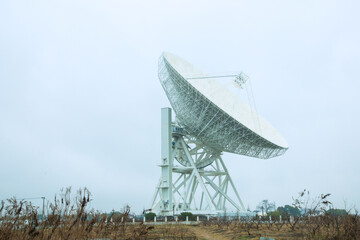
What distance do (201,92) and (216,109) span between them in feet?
6.78

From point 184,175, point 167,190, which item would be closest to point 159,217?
point 167,190

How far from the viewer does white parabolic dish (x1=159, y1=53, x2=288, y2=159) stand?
109 ft

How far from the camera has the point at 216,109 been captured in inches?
1287

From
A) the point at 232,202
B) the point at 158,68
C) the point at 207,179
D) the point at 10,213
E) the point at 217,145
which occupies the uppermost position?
the point at 158,68

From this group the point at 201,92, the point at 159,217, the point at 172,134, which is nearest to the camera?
the point at 201,92

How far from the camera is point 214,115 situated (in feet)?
110

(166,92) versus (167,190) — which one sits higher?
(166,92)

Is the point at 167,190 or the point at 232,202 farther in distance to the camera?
the point at 232,202

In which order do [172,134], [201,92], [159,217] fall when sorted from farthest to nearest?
[172,134] → [159,217] → [201,92]

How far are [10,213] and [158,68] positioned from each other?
3059 cm

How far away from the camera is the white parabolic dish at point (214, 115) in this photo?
33188 millimetres

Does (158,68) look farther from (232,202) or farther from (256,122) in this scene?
(232,202)

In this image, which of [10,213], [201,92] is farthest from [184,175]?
[10,213]

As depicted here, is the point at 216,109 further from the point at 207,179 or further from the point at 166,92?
the point at 207,179
